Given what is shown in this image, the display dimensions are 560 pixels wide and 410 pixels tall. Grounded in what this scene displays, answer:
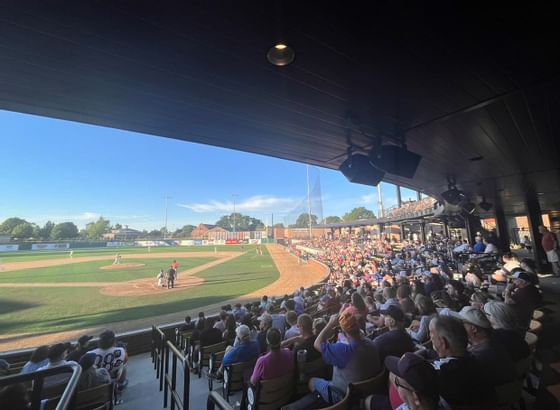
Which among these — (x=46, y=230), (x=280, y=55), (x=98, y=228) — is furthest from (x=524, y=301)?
(x=98, y=228)

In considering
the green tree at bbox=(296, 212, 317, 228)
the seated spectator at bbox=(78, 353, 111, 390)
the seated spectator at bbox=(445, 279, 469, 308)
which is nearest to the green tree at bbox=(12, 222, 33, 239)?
the green tree at bbox=(296, 212, 317, 228)

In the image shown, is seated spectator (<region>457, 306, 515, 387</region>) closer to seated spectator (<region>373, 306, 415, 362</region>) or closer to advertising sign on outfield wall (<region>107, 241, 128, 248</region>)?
seated spectator (<region>373, 306, 415, 362</region>)

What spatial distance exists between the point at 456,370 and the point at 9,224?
113 meters

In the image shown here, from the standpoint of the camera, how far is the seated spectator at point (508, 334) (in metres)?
2.48

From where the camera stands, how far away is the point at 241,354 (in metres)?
3.62

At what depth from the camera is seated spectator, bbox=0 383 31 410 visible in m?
2.22

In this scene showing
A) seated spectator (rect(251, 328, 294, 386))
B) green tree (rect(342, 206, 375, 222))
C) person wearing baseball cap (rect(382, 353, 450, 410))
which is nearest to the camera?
person wearing baseball cap (rect(382, 353, 450, 410))

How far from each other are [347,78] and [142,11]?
2094mm

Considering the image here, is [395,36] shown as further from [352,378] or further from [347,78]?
[352,378]

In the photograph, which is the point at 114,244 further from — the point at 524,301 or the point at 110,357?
the point at 524,301

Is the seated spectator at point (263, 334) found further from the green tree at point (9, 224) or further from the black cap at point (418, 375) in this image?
the green tree at point (9, 224)

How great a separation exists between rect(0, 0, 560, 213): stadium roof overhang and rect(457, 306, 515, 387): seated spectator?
8.60 ft

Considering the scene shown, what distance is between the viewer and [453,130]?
14.3 feet

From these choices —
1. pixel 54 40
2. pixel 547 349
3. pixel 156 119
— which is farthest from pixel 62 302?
pixel 547 349
